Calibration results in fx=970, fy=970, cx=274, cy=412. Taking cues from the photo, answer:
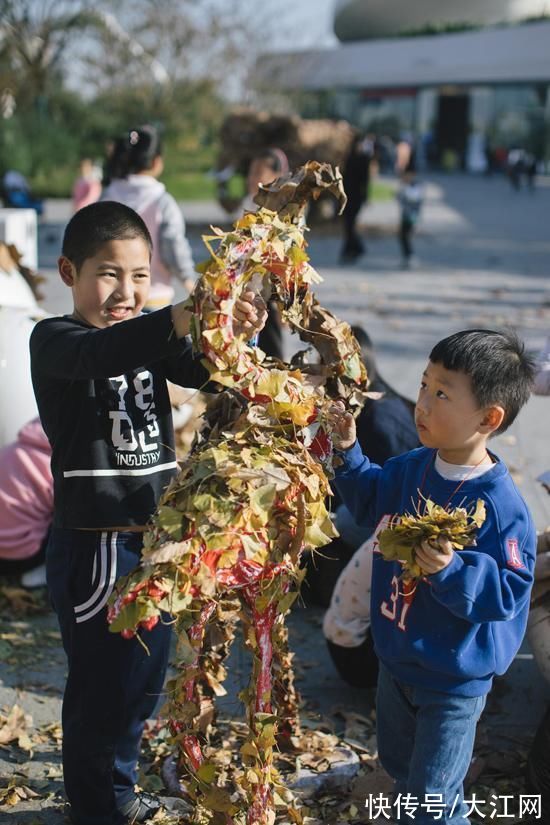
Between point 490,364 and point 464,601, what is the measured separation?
57 cm

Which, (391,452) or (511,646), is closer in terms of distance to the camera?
(511,646)

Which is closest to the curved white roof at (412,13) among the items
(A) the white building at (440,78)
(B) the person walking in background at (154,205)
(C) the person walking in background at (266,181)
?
(A) the white building at (440,78)

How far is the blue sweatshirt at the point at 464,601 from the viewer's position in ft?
7.39

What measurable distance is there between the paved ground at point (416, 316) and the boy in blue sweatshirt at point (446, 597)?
3.36ft

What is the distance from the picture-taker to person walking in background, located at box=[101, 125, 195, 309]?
222 inches

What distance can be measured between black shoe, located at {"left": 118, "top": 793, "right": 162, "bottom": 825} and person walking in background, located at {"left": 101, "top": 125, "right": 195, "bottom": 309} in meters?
3.30

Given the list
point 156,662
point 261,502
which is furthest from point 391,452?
point 261,502

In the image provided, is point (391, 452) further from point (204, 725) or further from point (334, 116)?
point (334, 116)

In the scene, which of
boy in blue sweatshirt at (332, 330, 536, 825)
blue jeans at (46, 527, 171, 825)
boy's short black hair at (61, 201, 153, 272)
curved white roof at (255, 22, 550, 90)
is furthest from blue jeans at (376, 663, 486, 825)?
curved white roof at (255, 22, 550, 90)

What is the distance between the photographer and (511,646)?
2.45 m

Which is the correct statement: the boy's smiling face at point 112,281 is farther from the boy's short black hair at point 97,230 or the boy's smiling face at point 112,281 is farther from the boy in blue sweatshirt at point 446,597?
the boy in blue sweatshirt at point 446,597

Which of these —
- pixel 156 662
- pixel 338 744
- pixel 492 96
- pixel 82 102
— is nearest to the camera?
pixel 156 662

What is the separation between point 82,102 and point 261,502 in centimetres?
3045

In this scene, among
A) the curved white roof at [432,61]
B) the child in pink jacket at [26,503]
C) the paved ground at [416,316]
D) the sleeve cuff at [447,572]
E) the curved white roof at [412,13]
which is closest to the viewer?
the sleeve cuff at [447,572]
